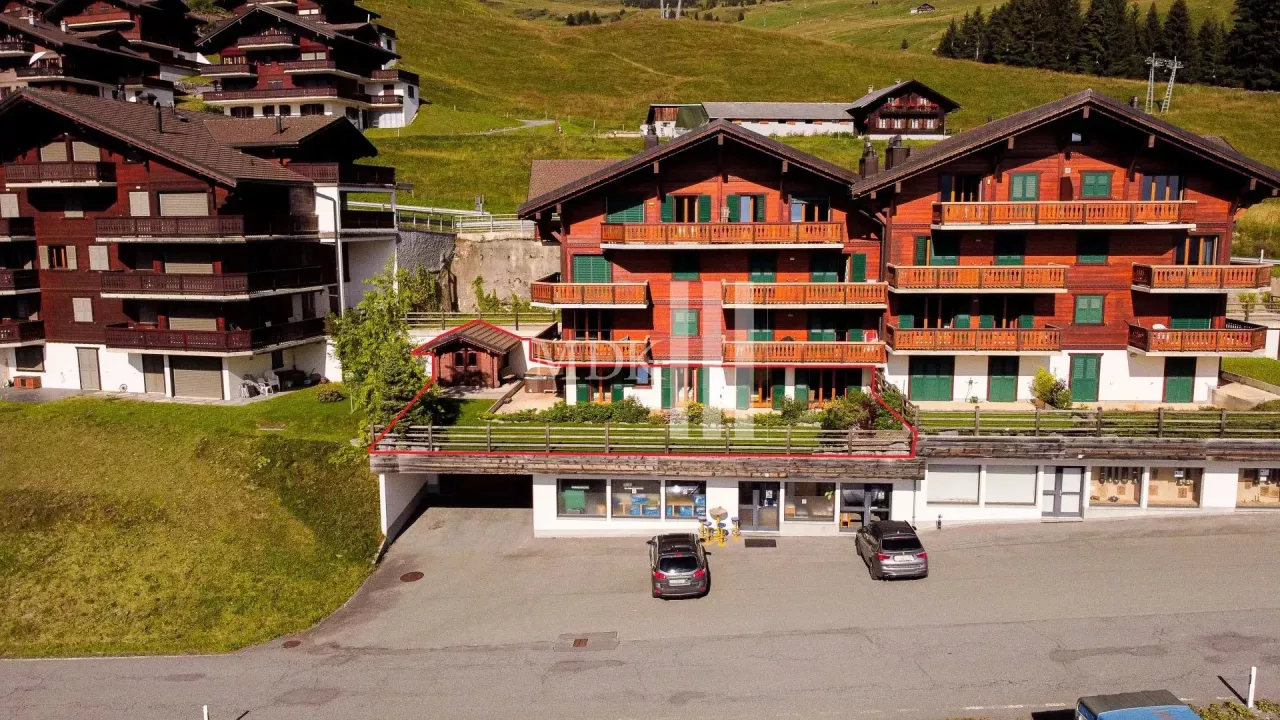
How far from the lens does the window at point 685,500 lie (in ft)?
99.7

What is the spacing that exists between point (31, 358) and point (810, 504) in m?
37.1

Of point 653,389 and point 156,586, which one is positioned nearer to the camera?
point 156,586

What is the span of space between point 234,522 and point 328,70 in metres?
57.8

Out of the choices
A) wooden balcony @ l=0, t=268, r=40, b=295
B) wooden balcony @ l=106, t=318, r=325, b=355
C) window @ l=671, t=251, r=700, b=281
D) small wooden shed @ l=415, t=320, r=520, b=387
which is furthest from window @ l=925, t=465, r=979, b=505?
wooden balcony @ l=0, t=268, r=40, b=295

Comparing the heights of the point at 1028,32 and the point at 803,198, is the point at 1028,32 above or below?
above

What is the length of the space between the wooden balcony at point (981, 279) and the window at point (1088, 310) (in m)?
1.69

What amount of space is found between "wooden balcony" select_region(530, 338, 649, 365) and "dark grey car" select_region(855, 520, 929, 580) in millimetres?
12717

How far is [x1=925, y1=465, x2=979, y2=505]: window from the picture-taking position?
30.1 m

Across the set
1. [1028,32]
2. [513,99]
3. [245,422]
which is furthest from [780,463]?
[1028,32]

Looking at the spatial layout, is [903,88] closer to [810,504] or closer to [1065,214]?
[1065,214]

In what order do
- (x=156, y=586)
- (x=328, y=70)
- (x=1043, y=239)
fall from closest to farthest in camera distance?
(x=156, y=586)
(x=1043, y=239)
(x=328, y=70)

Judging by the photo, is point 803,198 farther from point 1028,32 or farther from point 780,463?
point 1028,32

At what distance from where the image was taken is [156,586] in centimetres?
2742

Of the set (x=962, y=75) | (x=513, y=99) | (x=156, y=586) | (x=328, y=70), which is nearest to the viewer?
(x=156, y=586)
